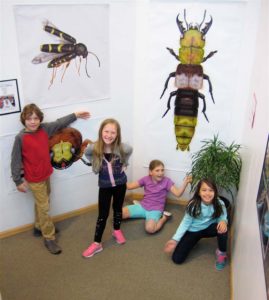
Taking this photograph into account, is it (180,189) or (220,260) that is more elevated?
(180,189)

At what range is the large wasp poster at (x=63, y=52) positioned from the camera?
2791 mm

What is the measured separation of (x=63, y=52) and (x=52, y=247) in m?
1.65

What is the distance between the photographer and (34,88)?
2.95 m

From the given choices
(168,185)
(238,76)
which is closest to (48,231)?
(168,185)

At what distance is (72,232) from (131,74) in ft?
5.16

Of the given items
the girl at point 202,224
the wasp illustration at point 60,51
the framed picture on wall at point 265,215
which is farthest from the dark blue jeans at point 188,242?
the wasp illustration at point 60,51

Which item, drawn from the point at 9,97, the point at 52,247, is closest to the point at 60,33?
the point at 9,97

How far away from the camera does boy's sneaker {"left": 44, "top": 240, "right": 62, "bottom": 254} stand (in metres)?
3.11

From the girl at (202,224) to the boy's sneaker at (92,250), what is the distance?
0.57 metres

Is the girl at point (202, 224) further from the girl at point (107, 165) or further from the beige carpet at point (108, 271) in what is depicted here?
the girl at point (107, 165)

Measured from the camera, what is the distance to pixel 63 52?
300 cm

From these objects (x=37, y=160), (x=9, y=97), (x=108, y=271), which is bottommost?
(x=108, y=271)

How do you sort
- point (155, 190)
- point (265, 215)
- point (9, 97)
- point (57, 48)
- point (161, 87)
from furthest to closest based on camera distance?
point (155, 190) < point (161, 87) < point (57, 48) < point (9, 97) < point (265, 215)

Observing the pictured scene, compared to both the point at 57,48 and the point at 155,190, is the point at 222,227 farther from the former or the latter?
the point at 57,48
